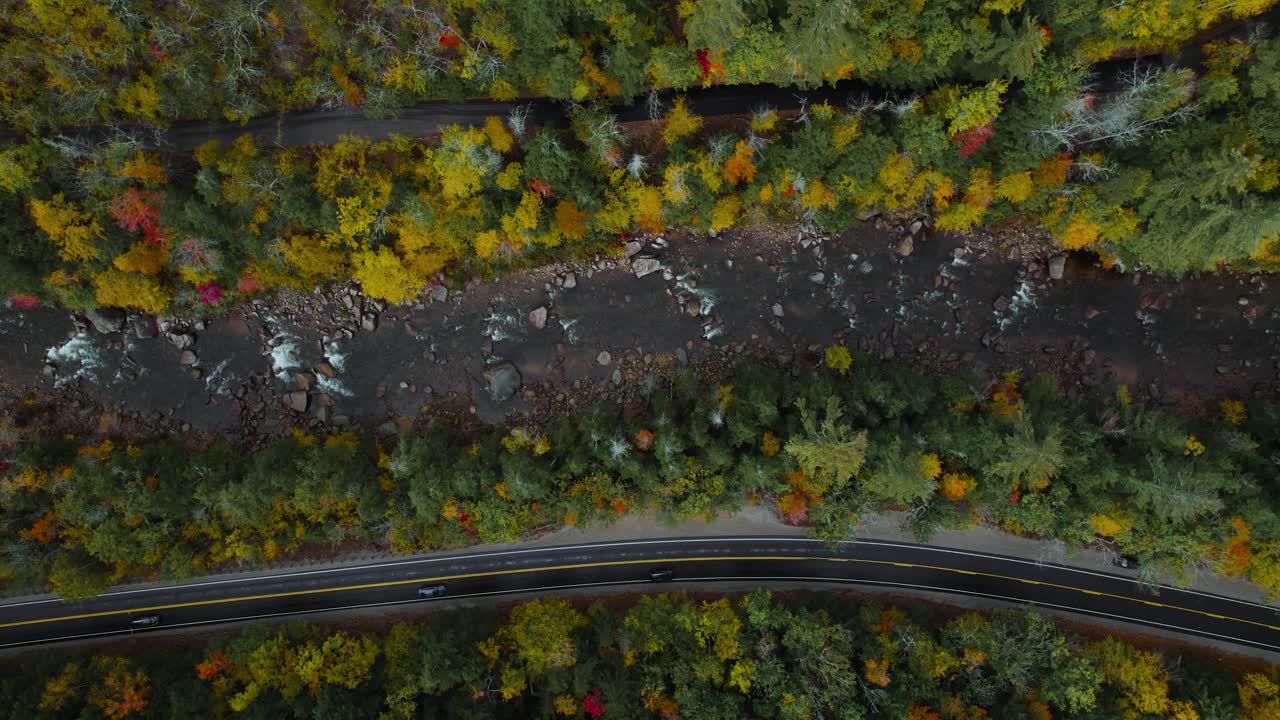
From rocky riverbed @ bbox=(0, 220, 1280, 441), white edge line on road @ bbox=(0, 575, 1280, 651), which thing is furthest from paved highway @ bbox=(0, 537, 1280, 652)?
rocky riverbed @ bbox=(0, 220, 1280, 441)

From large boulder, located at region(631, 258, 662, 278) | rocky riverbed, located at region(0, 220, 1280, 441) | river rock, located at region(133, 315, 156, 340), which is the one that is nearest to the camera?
rocky riverbed, located at region(0, 220, 1280, 441)

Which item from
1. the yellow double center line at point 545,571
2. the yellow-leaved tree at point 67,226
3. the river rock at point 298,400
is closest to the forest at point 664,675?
the yellow double center line at point 545,571

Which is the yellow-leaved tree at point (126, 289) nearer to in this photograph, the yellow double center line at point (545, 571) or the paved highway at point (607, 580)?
the paved highway at point (607, 580)

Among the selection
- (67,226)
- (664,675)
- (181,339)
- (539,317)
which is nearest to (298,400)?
(181,339)

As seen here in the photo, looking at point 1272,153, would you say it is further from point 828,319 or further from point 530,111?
point 530,111

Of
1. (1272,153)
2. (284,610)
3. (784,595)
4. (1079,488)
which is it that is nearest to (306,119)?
(284,610)

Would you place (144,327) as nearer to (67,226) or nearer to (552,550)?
(67,226)

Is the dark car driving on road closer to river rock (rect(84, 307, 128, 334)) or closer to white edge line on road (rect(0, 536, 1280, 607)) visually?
white edge line on road (rect(0, 536, 1280, 607))
